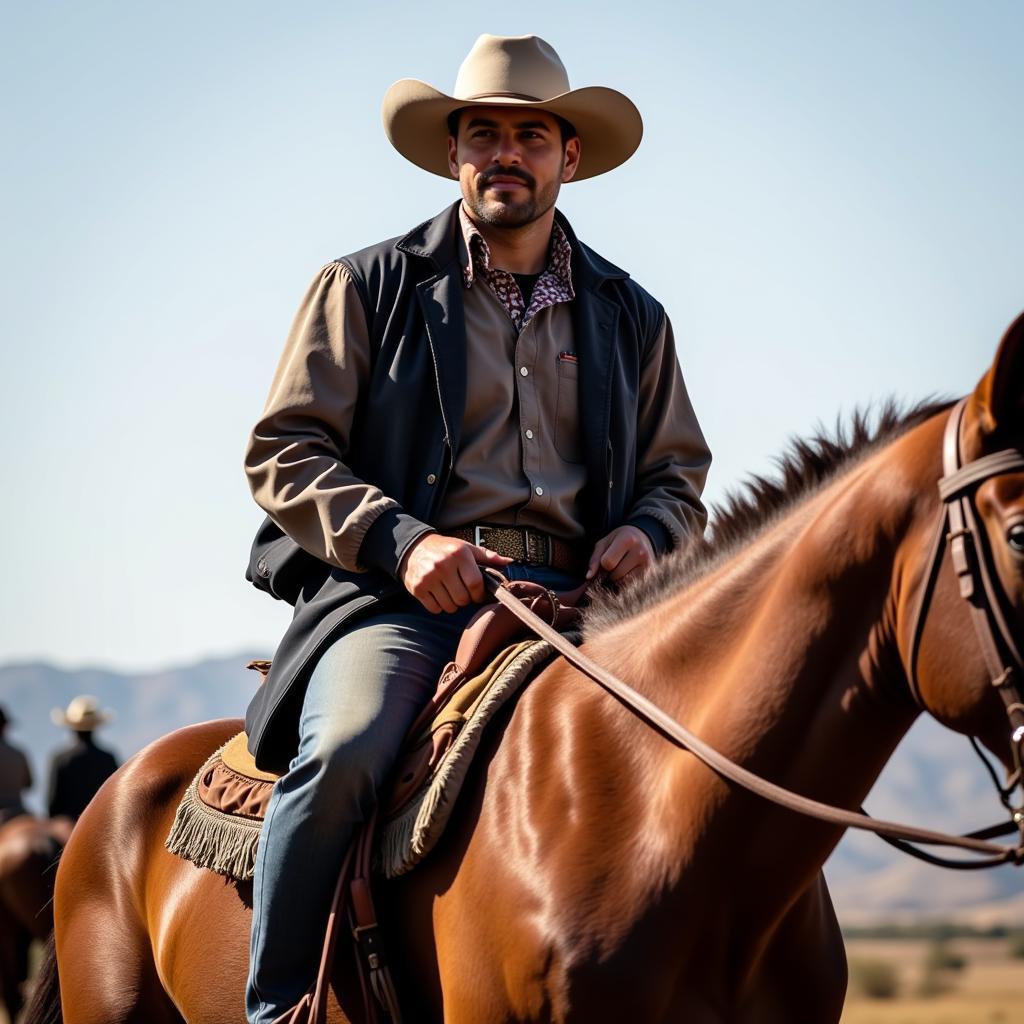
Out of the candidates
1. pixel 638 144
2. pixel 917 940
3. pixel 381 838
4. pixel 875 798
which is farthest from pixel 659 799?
pixel 875 798

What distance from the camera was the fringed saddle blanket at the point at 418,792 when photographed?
13.2ft

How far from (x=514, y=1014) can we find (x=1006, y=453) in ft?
5.39

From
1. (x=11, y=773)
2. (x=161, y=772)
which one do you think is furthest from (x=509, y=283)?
(x=11, y=773)

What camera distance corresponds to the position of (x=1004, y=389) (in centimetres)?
326

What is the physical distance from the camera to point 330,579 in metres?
4.77

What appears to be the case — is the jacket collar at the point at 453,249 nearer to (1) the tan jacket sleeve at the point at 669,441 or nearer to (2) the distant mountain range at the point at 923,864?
(1) the tan jacket sleeve at the point at 669,441

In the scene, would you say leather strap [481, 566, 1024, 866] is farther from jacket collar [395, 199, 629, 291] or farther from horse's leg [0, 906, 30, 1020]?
horse's leg [0, 906, 30, 1020]

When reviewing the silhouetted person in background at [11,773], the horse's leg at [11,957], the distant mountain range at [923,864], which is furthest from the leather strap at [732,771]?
the distant mountain range at [923,864]

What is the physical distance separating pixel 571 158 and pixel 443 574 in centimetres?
169

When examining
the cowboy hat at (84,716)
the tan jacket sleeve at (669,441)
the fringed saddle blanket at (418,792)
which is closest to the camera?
the fringed saddle blanket at (418,792)

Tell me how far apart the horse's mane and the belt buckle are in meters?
0.61

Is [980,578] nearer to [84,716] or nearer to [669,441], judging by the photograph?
[669,441]

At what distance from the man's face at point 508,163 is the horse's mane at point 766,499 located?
52.1 inches

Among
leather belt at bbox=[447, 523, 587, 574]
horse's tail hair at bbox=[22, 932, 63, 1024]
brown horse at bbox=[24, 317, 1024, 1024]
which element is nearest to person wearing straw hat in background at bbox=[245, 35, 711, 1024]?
leather belt at bbox=[447, 523, 587, 574]
